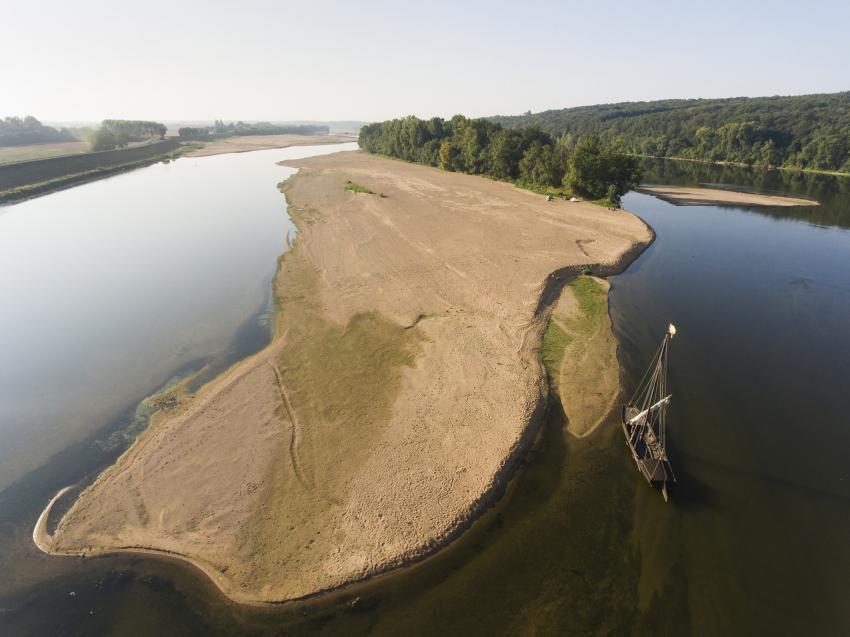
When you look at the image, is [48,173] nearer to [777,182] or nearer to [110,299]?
[110,299]

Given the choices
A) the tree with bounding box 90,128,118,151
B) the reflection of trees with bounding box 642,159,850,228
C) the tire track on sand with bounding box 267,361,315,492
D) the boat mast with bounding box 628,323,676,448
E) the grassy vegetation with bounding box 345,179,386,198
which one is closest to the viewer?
the tire track on sand with bounding box 267,361,315,492

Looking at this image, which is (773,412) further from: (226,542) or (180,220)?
(180,220)

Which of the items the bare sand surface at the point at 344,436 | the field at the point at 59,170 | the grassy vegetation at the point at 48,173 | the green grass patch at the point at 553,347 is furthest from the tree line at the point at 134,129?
the green grass patch at the point at 553,347

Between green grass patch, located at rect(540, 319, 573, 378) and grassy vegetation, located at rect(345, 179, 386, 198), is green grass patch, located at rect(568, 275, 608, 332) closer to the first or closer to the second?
green grass patch, located at rect(540, 319, 573, 378)

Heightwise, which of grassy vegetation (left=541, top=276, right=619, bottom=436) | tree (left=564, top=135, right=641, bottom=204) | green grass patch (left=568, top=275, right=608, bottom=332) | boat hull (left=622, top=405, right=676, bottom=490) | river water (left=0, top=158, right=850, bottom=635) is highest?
tree (left=564, top=135, right=641, bottom=204)

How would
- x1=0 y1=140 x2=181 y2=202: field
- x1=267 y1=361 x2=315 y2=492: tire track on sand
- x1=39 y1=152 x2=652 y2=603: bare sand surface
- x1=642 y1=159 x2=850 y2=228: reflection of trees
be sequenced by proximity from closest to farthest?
x1=39 y1=152 x2=652 y2=603: bare sand surface → x1=267 y1=361 x2=315 y2=492: tire track on sand → x1=642 y1=159 x2=850 y2=228: reflection of trees → x1=0 y1=140 x2=181 y2=202: field

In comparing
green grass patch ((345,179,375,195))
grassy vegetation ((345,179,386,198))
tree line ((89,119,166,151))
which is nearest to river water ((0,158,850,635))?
grassy vegetation ((345,179,386,198))
